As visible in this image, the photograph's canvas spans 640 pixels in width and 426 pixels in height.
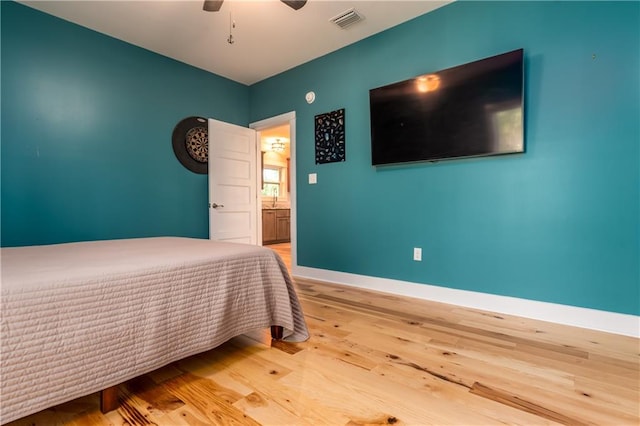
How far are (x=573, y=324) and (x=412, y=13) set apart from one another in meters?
2.82

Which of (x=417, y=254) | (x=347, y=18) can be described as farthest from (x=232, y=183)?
(x=417, y=254)

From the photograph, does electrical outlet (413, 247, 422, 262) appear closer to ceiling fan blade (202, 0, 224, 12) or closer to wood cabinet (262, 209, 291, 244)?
ceiling fan blade (202, 0, 224, 12)

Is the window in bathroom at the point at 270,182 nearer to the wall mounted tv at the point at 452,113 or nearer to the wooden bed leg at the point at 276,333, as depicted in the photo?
the wall mounted tv at the point at 452,113

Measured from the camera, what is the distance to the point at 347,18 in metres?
2.81

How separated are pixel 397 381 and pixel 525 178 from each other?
182 centimetres

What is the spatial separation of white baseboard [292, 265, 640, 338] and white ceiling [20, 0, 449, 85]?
2.48m

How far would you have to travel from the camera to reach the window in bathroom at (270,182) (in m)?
7.95

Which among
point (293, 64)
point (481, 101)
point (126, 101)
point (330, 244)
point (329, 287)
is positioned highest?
point (293, 64)

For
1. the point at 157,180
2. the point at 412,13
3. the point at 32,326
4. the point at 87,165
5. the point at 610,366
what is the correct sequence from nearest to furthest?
1. the point at 32,326
2. the point at 610,366
3. the point at 412,13
4. the point at 87,165
5. the point at 157,180

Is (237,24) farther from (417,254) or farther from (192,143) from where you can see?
(417,254)

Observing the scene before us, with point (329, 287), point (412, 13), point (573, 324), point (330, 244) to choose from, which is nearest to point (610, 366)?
point (573, 324)

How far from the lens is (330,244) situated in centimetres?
350

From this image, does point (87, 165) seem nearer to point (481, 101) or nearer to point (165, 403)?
point (165, 403)

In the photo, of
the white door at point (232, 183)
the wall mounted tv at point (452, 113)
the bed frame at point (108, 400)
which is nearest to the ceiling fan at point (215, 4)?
the wall mounted tv at point (452, 113)
